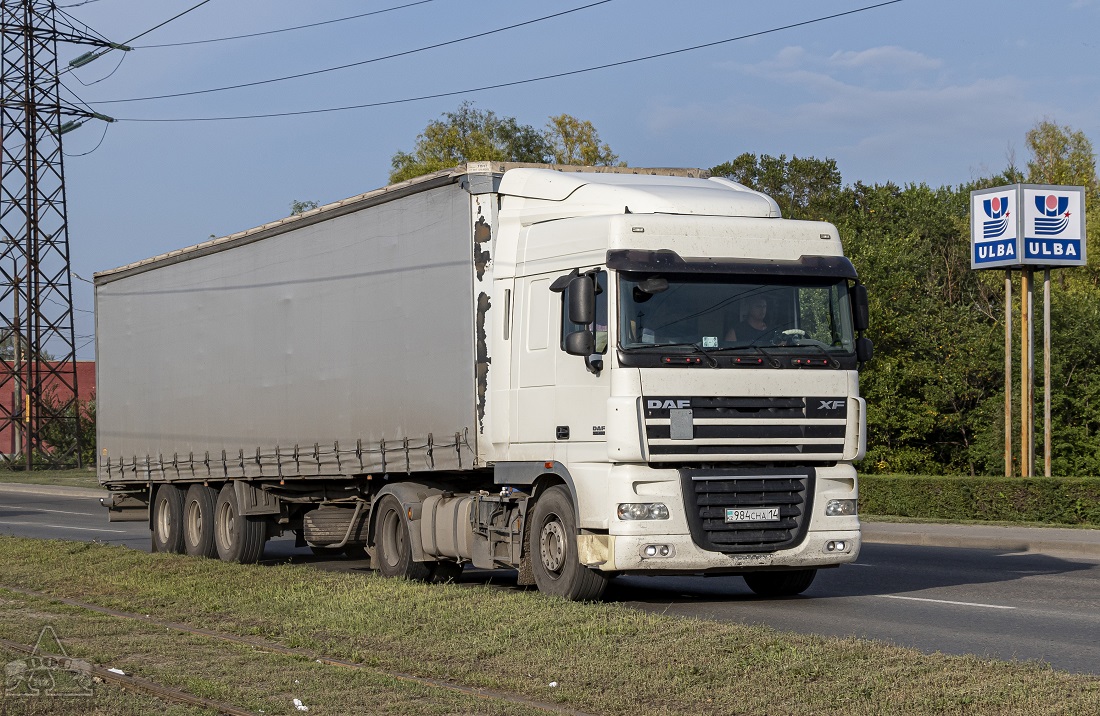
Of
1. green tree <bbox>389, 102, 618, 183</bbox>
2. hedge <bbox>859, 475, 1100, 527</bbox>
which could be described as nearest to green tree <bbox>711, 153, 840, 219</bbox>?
green tree <bbox>389, 102, 618, 183</bbox>

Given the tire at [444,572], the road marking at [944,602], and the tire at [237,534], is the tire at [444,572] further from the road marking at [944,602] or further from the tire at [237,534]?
the road marking at [944,602]

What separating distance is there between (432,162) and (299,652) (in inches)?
1857

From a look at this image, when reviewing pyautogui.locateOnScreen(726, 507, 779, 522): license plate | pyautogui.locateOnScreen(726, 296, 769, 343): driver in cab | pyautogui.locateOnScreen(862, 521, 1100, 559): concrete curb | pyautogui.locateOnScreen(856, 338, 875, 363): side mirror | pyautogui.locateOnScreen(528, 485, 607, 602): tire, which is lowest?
pyautogui.locateOnScreen(862, 521, 1100, 559): concrete curb

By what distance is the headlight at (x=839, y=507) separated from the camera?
13.2 meters

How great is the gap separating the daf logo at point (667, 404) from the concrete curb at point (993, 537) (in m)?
10.5

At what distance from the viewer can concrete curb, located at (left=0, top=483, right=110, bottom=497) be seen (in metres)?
44.6

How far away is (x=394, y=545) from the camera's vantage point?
16031 millimetres

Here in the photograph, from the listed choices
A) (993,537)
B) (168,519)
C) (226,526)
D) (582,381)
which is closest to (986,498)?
(993,537)

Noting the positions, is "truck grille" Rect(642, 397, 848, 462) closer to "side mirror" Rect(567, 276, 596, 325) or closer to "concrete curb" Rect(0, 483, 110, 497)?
"side mirror" Rect(567, 276, 596, 325)

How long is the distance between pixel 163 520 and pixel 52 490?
2770cm

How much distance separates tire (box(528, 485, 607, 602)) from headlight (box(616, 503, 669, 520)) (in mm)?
734

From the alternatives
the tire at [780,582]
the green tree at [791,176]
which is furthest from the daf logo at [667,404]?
the green tree at [791,176]

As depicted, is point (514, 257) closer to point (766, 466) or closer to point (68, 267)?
point (766, 466)

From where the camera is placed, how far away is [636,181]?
14.3m
